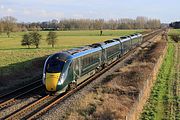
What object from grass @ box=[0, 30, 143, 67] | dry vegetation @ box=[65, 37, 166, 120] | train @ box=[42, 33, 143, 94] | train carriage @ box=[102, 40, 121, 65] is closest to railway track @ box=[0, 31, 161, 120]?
train @ box=[42, 33, 143, 94]

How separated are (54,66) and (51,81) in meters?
1.21

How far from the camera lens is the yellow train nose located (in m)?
20.2

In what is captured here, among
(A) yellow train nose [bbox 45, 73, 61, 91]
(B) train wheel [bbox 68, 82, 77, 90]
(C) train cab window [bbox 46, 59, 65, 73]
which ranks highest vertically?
(C) train cab window [bbox 46, 59, 65, 73]

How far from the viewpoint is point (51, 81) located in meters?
20.2

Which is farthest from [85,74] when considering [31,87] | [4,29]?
[4,29]

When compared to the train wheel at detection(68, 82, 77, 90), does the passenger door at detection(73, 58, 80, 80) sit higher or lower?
higher

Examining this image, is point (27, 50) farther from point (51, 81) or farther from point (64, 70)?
point (51, 81)

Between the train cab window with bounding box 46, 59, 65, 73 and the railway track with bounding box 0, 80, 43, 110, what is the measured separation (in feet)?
9.63

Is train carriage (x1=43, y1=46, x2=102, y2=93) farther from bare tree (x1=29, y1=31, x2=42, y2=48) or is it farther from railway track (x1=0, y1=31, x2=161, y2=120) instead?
bare tree (x1=29, y1=31, x2=42, y2=48)

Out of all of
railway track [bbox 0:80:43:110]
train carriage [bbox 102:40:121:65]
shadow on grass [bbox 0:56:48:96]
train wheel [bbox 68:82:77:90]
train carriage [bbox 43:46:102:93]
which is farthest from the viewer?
train carriage [bbox 102:40:121:65]

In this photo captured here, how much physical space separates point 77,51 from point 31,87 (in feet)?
15.7

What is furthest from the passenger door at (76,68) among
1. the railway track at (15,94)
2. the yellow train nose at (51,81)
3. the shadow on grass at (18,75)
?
the shadow on grass at (18,75)

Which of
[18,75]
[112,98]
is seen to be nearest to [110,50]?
[18,75]

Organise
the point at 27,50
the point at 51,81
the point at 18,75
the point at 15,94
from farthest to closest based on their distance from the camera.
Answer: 1. the point at 27,50
2. the point at 18,75
3. the point at 15,94
4. the point at 51,81
